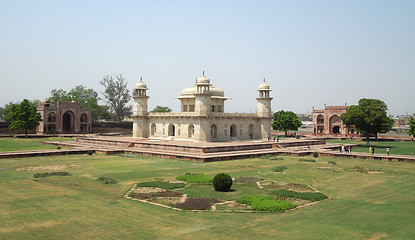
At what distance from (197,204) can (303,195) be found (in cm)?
499

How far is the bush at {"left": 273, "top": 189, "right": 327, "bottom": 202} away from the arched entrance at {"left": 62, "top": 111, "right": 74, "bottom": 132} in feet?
193

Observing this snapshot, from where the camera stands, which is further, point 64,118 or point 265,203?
point 64,118

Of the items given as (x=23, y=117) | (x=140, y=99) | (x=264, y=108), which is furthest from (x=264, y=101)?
(x=23, y=117)

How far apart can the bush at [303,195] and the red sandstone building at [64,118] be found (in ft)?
187

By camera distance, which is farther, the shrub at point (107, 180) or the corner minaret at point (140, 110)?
the corner minaret at point (140, 110)

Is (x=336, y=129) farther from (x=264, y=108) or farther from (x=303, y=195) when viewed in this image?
(x=303, y=195)

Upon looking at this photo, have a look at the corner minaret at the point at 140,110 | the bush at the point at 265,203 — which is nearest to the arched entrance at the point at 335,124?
the corner minaret at the point at 140,110

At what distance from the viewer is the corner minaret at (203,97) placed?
42.1 m

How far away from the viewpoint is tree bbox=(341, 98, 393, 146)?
45.6 m

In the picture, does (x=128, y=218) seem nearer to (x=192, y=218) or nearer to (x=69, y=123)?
(x=192, y=218)

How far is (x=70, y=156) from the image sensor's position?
3259 cm

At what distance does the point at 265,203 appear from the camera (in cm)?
1440

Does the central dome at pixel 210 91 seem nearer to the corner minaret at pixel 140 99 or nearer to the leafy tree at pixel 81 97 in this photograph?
the corner minaret at pixel 140 99

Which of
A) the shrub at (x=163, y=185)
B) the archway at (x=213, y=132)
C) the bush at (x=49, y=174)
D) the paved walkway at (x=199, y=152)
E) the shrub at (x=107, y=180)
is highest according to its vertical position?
the archway at (x=213, y=132)
